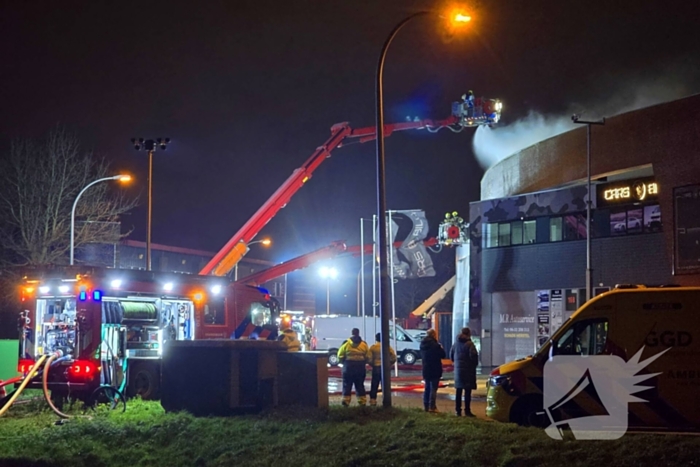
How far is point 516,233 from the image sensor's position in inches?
1439

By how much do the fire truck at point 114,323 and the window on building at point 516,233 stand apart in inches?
675

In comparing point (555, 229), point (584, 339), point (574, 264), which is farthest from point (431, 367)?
point (555, 229)

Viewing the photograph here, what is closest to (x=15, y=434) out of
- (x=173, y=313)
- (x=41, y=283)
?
(x=41, y=283)

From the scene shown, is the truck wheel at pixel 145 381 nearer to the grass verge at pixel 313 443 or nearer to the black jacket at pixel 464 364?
the grass verge at pixel 313 443

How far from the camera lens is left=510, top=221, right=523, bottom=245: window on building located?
36.4 metres

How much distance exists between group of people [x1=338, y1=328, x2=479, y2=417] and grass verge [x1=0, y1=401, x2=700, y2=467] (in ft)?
4.01

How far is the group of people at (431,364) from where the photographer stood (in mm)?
14383

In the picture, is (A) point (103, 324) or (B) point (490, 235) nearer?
(A) point (103, 324)

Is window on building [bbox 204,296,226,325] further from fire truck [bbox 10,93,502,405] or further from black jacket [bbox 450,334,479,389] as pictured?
black jacket [bbox 450,334,479,389]

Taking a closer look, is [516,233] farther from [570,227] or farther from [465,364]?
[465,364]

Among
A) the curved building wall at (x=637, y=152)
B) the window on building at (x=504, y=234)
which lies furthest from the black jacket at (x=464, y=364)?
the window on building at (x=504, y=234)

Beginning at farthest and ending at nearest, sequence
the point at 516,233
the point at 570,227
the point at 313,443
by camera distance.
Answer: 1. the point at 516,233
2. the point at 570,227
3. the point at 313,443

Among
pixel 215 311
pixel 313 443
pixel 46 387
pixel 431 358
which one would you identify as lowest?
pixel 313 443

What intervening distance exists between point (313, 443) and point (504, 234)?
89.1 ft
